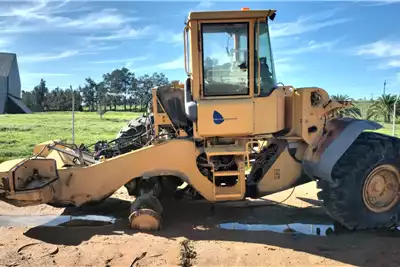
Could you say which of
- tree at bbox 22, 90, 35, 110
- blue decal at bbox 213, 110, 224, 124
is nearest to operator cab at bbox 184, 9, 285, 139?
blue decal at bbox 213, 110, 224, 124

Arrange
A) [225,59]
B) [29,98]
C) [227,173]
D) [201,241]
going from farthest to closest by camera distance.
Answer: [29,98]
[227,173]
[225,59]
[201,241]

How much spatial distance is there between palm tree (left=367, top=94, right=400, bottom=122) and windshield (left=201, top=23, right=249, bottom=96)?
99.2 ft

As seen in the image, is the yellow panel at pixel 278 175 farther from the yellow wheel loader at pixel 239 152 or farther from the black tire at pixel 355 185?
the black tire at pixel 355 185

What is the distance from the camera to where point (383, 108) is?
34.2 m

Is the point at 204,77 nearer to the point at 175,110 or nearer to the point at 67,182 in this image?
the point at 175,110

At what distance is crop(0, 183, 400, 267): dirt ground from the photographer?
4.88 metres

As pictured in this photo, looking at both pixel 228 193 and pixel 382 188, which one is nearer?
pixel 382 188

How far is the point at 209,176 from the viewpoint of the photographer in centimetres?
640

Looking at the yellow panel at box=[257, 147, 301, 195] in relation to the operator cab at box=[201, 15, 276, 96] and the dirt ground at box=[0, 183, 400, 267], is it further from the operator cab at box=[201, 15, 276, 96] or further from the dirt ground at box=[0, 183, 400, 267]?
the operator cab at box=[201, 15, 276, 96]

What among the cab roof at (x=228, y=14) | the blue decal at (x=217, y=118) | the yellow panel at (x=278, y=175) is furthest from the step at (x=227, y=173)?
the cab roof at (x=228, y=14)

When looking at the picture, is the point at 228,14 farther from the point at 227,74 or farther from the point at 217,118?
the point at 217,118

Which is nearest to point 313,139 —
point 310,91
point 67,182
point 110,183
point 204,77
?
point 310,91

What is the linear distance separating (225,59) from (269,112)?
999 mm

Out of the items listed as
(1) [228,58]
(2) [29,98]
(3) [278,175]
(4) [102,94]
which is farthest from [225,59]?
(2) [29,98]
